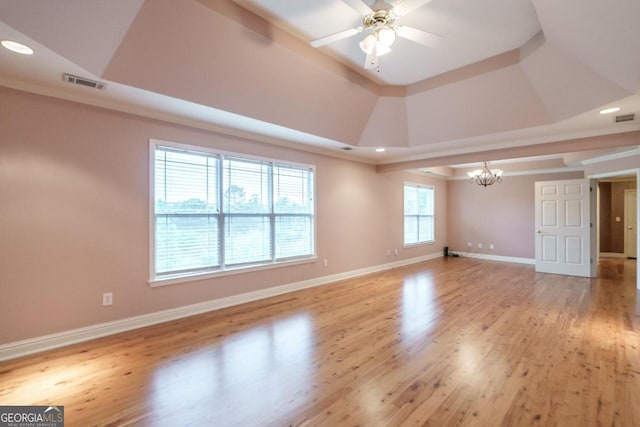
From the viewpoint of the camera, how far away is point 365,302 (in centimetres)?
463

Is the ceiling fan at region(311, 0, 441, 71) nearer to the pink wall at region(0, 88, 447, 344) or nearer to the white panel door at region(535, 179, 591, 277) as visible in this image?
the pink wall at region(0, 88, 447, 344)

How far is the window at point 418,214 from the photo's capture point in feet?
26.7

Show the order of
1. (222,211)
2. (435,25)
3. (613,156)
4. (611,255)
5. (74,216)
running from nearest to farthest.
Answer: (435,25)
(74,216)
(222,211)
(613,156)
(611,255)

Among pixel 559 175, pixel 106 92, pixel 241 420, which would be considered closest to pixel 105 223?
pixel 106 92

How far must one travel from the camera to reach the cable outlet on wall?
333 centimetres

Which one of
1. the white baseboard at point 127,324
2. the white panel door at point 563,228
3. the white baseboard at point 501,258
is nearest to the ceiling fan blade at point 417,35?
the white baseboard at point 127,324

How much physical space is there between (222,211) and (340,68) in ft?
8.07

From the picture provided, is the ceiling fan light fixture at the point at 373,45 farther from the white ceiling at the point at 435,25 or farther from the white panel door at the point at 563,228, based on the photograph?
the white panel door at the point at 563,228

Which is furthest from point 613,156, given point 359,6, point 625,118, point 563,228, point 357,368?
point 357,368

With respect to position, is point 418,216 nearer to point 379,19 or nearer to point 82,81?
point 379,19

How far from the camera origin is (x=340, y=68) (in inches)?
148

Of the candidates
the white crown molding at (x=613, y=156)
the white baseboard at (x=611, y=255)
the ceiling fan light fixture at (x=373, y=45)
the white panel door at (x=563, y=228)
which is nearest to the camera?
the ceiling fan light fixture at (x=373, y=45)

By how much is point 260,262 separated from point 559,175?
25.3 ft

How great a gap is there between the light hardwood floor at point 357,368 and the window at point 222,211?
79 centimetres
